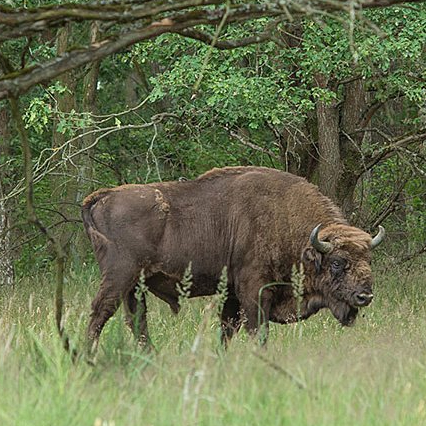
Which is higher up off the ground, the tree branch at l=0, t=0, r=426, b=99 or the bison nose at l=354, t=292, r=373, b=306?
the tree branch at l=0, t=0, r=426, b=99

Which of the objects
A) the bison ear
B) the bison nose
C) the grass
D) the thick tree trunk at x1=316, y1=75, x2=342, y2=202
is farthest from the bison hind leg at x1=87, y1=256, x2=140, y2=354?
the thick tree trunk at x1=316, y1=75, x2=342, y2=202

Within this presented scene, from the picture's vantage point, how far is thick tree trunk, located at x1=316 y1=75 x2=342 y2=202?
1386cm

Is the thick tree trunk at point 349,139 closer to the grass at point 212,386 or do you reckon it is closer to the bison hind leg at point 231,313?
the bison hind leg at point 231,313

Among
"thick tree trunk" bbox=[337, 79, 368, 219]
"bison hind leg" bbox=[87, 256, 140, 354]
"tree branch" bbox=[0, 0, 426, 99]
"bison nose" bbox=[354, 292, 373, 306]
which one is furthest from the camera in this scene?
"thick tree trunk" bbox=[337, 79, 368, 219]

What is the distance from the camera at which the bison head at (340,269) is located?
9891mm

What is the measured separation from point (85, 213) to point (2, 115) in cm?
860

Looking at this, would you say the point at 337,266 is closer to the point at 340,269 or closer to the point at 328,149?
the point at 340,269

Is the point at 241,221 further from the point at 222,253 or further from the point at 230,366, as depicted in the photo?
the point at 230,366

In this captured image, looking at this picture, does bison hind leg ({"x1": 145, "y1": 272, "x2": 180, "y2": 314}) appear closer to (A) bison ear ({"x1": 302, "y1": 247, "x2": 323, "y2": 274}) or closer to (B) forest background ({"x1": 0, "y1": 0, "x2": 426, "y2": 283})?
(A) bison ear ({"x1": 302, "y1": 247, "x2": 323, "y2": 274})

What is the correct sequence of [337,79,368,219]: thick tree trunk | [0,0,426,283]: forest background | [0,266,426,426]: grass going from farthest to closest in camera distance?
[337,79,368,219]: thick tree trunk < [0,0,426,283]: forest background < [0,266,426,426]: grass

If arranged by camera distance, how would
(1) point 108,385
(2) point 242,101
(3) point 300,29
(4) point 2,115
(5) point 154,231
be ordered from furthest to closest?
(4) point 2,115 → (3) point 300,29 → (2) point 242,101 → (5) point 154,231 → (1) point 108,385

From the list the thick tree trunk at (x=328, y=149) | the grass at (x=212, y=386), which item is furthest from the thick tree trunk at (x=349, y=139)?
the grass at (x=212, y=386)

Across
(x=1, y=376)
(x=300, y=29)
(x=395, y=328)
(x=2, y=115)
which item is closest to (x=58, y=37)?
(x=2, y=115)

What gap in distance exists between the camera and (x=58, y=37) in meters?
15.9
